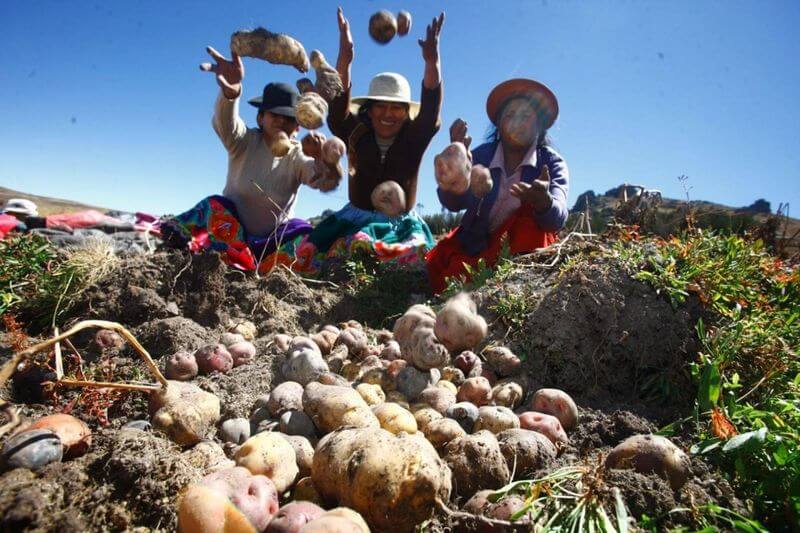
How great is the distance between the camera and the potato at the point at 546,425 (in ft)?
6.72

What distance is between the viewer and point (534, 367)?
2.76m

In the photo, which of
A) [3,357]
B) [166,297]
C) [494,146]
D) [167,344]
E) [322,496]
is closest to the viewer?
[322,496]

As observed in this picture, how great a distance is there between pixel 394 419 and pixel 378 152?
4060 millimetres

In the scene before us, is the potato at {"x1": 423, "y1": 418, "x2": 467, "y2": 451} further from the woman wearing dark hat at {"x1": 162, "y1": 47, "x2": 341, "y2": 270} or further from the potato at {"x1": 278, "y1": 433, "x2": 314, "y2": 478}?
the woman wearing dark hat at {"x1": 162, "y1": 47, "x2": 341, "y2": 270}

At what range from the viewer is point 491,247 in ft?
14.6

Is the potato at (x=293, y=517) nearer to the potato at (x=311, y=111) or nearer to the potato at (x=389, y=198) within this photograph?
the potato at (x=311, y=111)

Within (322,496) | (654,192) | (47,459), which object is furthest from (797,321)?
(47,459)

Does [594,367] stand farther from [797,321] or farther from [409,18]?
[409,18]

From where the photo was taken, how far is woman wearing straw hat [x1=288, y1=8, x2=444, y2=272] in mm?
5152

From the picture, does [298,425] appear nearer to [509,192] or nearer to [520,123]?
[509,192]

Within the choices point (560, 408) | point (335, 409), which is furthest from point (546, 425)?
point (335, 409)

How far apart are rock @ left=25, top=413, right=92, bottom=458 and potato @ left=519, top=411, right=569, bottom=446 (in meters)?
1.68

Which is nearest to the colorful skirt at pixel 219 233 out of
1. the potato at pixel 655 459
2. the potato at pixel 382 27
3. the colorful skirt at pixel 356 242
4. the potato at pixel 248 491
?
the colorful skirt at pixel 356 242

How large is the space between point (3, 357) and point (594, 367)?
10.8 feet
